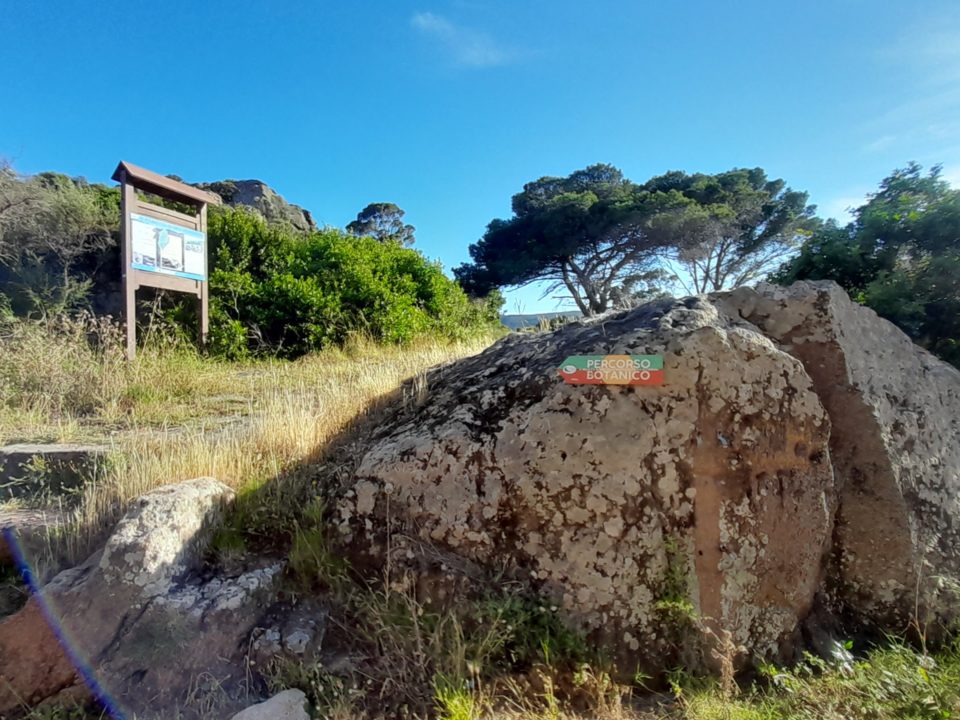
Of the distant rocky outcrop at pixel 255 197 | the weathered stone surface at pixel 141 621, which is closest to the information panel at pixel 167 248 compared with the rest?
the weathered stone surface at pixel 141 621

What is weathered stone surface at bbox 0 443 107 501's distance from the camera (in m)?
3.12

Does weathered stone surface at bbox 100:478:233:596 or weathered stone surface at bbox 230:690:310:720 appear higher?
weathered stone surface at bbox 100:478:233:596

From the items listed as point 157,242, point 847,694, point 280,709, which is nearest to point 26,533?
point 280,709

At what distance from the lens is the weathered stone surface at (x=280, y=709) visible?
179 cm

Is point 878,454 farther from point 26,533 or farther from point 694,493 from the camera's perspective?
point 26,533

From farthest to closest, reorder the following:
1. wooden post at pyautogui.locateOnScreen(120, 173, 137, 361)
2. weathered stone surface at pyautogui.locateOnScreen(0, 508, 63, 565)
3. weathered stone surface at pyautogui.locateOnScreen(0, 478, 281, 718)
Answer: wooden post at pyautogui.locateOnScreen(120, 173, 137, 361)
weathered stone surface at pyautogui.locateOnScreen(0, 508, 63, 565)
weathered stone surface at pyautogui.locateOnScreen(0, 478, 281, 718)

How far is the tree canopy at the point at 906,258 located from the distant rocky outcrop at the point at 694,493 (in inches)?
91.4

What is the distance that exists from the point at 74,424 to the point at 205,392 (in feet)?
4.95

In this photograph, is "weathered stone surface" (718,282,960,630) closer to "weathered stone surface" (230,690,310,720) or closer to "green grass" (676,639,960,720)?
"green grass" (676,639,960,720)

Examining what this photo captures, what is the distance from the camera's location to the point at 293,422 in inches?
130

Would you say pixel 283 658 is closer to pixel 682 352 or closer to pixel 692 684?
pixel 692 684

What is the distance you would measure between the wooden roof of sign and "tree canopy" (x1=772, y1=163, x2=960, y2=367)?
8.27m

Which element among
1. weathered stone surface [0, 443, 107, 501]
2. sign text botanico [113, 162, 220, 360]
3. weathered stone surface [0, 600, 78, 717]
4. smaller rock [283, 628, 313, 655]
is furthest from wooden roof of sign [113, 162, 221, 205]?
smaller rock [283, 628, 313, 655]

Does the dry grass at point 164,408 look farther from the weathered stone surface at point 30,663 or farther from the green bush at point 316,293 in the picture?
the green bush at point 316,293
